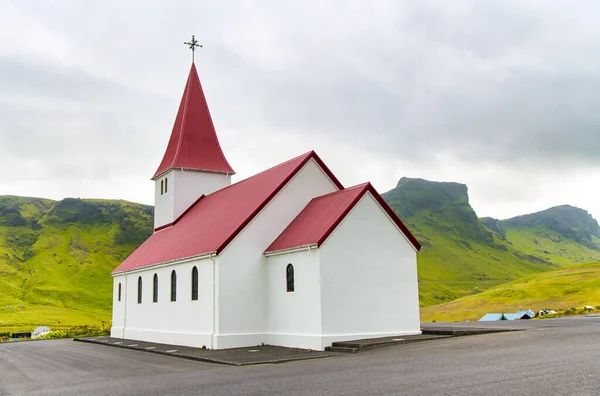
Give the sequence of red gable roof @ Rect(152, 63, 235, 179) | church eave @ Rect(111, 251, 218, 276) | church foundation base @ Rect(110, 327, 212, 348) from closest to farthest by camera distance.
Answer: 1. church eave @ Rect(111, 251, 218, 276)
2. church foundation base @ Rect(110, 327, 212, 348)
3. red gable roof @ Rect(152, 63, 235, 179)

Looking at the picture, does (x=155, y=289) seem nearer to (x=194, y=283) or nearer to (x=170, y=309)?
(x=170, y=309)

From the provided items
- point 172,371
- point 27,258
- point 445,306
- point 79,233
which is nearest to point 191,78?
point 172,371

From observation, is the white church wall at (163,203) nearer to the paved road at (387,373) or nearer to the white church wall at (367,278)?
the paved road at (387,373)

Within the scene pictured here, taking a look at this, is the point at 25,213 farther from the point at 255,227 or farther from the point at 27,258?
the point at 255,227

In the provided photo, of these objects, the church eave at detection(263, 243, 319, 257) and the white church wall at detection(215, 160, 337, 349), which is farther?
the white church wall at detection(215, 160, 337, 349)

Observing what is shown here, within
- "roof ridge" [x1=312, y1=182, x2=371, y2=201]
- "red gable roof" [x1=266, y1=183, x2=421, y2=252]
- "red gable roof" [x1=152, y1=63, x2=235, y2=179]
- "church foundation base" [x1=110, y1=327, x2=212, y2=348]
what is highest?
"red gable roof" [x1=152, y1=63, x2=235, y2=179]

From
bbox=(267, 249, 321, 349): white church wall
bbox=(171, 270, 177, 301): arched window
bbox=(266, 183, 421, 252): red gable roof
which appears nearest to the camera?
bbox=(267, 249, 321, 349): white church wall

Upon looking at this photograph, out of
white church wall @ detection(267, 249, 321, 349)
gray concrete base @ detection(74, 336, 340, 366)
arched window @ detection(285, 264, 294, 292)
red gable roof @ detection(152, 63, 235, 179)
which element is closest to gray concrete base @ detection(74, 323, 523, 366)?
gray concrete base @ detection(74, 336, 340, 366)

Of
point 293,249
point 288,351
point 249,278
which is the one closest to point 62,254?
point 249,278

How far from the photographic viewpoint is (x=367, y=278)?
21.7m

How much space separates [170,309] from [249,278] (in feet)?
19.8

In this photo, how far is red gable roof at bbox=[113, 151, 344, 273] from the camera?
24.1m

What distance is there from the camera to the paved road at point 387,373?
409 inches

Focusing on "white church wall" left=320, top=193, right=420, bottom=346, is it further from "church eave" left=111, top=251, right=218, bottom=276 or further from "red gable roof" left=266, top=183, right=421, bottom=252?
"church eave" left=111, top=251, right=218, bottom=276
